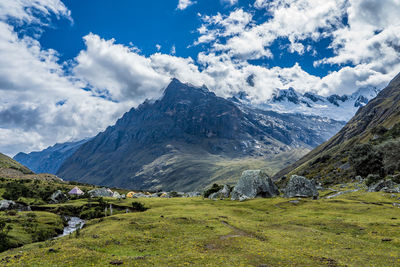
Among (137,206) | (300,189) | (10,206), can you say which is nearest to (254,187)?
(300,189)

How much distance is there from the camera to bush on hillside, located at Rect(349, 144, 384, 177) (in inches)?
4277

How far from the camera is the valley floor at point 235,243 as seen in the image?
27.4m

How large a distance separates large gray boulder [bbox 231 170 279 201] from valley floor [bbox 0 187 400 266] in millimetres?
32993

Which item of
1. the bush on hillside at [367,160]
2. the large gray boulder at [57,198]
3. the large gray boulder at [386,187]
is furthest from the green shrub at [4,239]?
the bush on hillside at [367,160]

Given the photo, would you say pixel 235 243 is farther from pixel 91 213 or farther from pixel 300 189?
pixel 91 213

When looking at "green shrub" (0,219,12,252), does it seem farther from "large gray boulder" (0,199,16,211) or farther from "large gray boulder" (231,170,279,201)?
"large gray boulder" (231,170,279,201)

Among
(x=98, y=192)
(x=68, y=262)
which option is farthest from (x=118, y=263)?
(x=98, y=192)

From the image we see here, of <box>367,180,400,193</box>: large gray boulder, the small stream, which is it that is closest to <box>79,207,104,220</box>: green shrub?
the small stream

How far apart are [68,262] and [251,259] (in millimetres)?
A: 18676

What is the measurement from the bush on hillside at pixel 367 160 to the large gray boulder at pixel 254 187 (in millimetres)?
45587

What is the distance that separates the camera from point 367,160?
11106cm

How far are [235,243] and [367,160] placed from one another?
100979 millimetres

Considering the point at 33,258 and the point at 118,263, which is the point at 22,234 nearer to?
the point at 33,258

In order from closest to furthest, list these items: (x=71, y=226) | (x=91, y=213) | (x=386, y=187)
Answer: (x=71, y=226) < (x=386, y=187) < (x=91, y=213)
